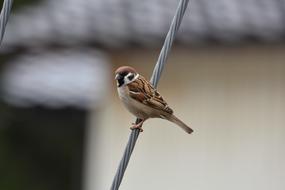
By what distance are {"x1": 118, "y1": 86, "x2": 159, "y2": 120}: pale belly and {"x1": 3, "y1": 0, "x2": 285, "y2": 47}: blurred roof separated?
147 inches

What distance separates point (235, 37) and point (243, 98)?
23.7 inches

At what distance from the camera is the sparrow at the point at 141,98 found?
552cm

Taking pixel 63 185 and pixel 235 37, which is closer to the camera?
pixel 235 37

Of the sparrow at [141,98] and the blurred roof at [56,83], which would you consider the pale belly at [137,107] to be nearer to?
the sparrow at [141,98]

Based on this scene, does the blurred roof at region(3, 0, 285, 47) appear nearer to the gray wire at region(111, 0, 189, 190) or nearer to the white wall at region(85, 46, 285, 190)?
the white wall at region(85, 46, 285, 190)

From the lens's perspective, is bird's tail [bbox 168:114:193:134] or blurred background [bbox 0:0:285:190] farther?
blurred background [bbox 0:0:285:190]

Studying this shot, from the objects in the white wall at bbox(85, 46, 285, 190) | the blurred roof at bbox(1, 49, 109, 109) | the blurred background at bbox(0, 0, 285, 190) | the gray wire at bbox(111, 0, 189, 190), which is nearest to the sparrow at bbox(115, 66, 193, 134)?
the gray wire at bbox(111, 0, 189, 190)

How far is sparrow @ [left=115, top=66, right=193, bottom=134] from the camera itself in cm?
552

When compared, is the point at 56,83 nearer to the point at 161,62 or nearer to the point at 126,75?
the point at 126,75

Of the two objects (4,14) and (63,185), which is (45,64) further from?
(4,14)

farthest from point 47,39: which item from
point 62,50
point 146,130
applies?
point 146,130

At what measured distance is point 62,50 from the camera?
10.3m

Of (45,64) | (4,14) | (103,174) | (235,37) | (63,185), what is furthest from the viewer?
(63,185)

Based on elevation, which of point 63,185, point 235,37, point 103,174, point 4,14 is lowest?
point 4,14
